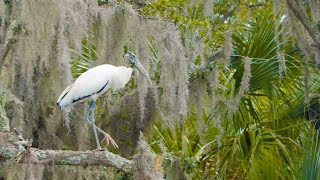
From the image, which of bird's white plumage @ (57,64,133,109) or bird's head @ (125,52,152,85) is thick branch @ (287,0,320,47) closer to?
bird's head @ (125,52,152,85)

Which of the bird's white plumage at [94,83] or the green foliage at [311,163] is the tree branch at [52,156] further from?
the green foliage at [311,163]

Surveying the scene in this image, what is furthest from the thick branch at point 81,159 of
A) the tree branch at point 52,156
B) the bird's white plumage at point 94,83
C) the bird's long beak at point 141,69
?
the bird's long beak at point 141,69

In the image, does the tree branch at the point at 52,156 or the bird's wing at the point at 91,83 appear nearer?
the tree branch at the point at 52,156

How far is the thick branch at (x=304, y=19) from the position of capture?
Answer: 535 centimetres

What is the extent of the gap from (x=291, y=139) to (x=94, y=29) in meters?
1.56

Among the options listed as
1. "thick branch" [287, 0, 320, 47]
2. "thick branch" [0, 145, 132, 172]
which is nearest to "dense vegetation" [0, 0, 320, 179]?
"thick branch" [287, 0, 320, 47]

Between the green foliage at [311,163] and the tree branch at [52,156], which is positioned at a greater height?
the tree branch at [52,156]

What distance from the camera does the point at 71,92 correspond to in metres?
4.92

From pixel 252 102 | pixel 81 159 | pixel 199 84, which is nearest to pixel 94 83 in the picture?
pixel 199 84

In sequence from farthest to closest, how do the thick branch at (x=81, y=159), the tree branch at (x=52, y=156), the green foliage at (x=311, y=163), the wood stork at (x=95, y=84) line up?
the wood stork at (x=95, y=84), the green foliage at (x=311, y=163), the thick branch at (x=81, y=159), the tree branch at (x=52, y=156)

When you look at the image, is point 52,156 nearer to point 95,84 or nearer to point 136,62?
point 95,84

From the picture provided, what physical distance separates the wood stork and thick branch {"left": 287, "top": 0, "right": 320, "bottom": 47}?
110 centimetres

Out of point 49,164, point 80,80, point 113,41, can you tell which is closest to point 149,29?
point 113,41

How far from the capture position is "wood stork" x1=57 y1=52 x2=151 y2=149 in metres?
4.91
